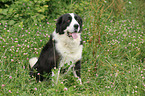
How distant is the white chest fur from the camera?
117 inches

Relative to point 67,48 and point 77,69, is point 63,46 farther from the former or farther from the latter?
point 77,69

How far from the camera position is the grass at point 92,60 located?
9.28 feet

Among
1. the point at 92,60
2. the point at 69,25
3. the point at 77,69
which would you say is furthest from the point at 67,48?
the point at 92,60

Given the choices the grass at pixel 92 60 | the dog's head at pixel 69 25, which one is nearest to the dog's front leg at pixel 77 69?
the grass at pixel 92 60

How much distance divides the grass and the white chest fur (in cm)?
35

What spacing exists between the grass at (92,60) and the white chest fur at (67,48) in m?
0.35

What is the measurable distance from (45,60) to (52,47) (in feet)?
0.84

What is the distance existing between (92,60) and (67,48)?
0.94m

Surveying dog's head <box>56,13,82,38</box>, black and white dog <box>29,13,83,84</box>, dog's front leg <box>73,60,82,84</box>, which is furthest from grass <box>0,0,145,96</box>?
dog's head <box>56,13,82,38</box>

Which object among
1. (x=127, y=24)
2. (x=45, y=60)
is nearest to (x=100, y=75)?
(x=45, y=60)

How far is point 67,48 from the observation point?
3.02m

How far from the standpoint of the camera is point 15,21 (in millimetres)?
4785

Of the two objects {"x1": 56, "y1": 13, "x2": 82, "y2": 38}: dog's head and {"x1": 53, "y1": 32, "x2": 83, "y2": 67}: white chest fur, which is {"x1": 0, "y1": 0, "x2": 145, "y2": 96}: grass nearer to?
{"x1": 53, "y1": 32, "x2": 83, "y2": 67}: white chest fur

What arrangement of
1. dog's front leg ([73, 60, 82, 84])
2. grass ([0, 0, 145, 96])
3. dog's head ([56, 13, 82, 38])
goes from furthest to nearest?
dog's front leg ([73, 60, 82, 84]), dog's head ([56, 13, 82, 38]), grass ([0, 0, 145, 96])
